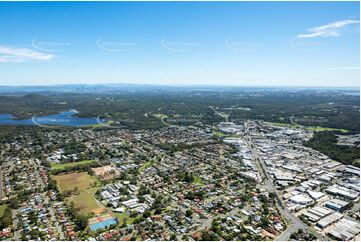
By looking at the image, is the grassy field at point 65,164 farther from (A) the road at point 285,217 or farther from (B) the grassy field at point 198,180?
(A) the road at point 285,217

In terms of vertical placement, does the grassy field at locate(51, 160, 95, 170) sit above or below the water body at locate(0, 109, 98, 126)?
below

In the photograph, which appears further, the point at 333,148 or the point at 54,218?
the point at 333,148

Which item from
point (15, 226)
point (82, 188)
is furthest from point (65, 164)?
point (15, 226)

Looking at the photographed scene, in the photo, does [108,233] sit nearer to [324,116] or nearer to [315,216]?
[315,216]

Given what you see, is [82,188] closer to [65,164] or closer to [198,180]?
[65,164]

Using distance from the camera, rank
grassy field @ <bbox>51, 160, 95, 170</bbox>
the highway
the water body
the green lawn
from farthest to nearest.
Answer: the water body, grassy field @ <bbox>51, 160, 95, 170</bbox>, the green lawn, the highway

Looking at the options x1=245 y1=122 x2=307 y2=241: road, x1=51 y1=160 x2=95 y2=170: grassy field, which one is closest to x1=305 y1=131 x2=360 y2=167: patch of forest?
x1=245 y1=122 x2=307 y2=241: road

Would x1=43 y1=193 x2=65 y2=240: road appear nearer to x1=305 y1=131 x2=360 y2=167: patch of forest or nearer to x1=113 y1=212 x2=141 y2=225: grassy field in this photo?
x1=113 y1=212 x2=141 y2=225: grassy field

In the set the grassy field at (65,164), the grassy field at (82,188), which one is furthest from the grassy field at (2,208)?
the grassy field at (65,164)
